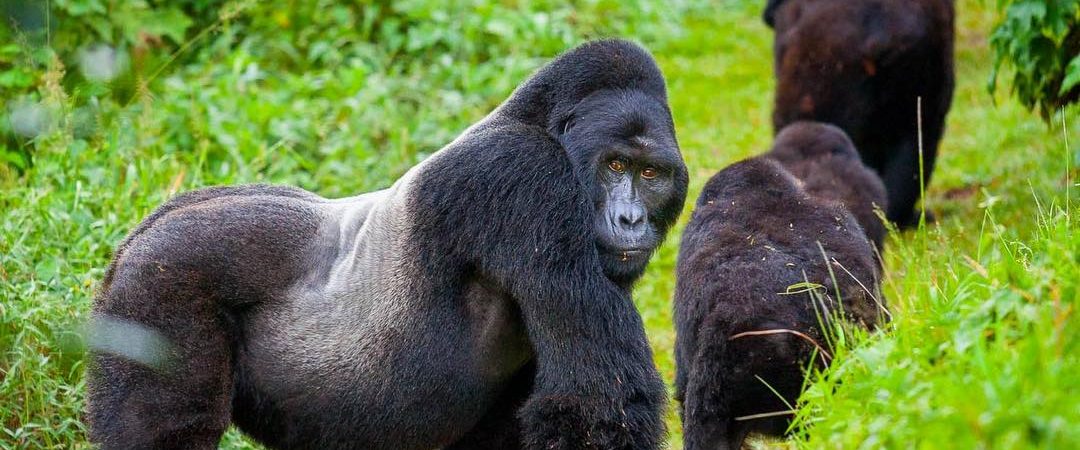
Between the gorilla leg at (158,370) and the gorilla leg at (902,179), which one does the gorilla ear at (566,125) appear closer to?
the gorilla leg at (158,370)

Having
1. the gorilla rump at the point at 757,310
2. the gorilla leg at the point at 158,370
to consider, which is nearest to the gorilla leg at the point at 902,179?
the gorilla rump at the point at 757,310

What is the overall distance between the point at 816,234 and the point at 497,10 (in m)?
6.45

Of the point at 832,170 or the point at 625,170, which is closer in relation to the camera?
the point at 625,170

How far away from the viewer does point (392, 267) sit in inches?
141

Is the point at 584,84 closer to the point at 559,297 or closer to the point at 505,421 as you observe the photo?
the point at 559,297

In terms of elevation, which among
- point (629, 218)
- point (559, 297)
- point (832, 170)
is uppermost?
point (629, 218)

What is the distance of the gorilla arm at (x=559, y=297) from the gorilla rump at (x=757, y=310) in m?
0.58

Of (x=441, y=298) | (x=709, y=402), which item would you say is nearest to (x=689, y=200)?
→ (x=709, y=402)

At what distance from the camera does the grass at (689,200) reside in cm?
266

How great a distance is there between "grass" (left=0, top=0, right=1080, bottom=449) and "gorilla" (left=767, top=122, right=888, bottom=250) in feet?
1.08

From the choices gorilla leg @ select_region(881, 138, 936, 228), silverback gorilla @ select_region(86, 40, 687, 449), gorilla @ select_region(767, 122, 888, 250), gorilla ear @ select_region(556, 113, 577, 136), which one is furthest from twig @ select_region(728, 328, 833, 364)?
gorilla leg @ select_region(881, 138, 936, 228)

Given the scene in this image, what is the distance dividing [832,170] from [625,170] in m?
2.82

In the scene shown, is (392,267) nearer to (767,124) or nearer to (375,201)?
(375,201)

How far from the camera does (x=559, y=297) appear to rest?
10.9 feet
